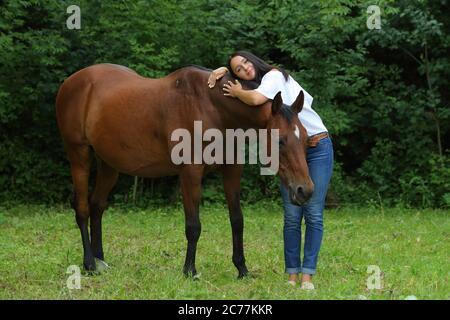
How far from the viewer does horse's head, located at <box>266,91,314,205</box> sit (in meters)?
4.84

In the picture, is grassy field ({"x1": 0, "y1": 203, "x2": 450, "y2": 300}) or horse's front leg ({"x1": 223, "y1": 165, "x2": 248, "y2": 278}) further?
horse's front leg ({"x1": 223, "y1": 165, "x2": 248, "y2": 278})

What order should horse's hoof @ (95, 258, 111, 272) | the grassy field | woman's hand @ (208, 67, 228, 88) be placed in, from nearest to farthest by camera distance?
the grassy field → woman's hand @ (208, 67, 228, 88) → horse's hoof @ (95, 258, 111, 272)

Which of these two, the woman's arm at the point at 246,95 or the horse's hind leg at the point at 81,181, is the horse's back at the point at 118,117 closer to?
the horse's hind leg at the point at 81,181

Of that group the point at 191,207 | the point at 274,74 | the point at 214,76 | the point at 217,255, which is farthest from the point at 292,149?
the point at 217,255

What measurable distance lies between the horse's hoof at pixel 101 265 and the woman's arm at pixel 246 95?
2.07 meters

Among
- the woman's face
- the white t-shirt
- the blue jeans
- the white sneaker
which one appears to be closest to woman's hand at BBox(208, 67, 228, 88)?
the woman's face

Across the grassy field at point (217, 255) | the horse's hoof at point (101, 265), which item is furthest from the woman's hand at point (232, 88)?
the horse's hoof at point (101, 265)

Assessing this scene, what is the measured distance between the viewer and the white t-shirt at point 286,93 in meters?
5.13

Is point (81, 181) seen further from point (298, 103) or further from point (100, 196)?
point (298, 103)

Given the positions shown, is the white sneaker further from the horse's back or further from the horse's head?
the horse's back

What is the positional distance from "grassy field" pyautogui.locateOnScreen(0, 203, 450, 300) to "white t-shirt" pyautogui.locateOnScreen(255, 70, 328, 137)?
48.2 inches
